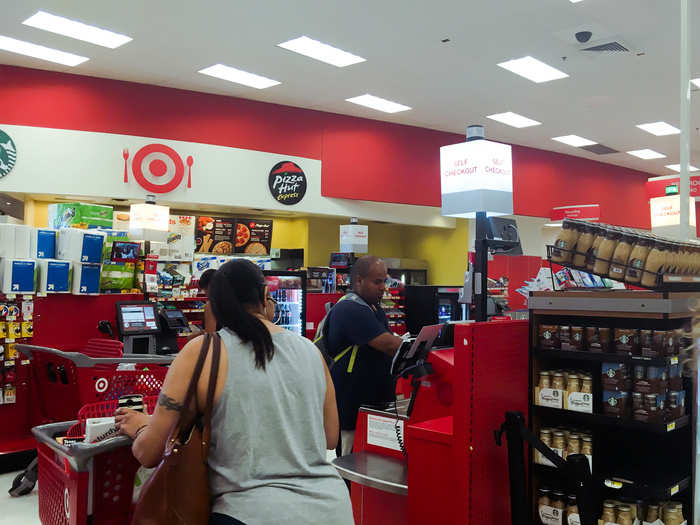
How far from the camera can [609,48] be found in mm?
7945

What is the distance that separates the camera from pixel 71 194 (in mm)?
8609

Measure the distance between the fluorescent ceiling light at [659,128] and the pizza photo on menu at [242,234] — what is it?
7.36 metres

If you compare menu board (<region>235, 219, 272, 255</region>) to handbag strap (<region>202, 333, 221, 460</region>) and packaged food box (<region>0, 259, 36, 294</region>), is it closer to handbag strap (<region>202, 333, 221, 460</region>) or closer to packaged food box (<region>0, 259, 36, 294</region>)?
packaged food box (<region>0, 259, 36, 294</region>)

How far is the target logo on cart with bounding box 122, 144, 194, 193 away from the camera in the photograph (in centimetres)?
891

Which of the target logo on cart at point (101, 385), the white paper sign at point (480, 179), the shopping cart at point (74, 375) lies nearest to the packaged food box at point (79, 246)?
the shopping cart at point (74, 375)

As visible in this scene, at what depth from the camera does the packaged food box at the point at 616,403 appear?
2688 mm

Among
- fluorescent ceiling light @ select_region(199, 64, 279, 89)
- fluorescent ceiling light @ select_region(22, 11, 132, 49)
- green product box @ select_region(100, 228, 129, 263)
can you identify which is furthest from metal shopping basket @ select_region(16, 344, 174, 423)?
fluorescent ceiling light @ select_region(199, 64, 279, 89)

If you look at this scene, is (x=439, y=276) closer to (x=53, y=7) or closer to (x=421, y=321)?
(x=421, y=321)

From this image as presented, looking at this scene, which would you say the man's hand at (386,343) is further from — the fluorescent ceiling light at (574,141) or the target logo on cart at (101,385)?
the fluorescent ceiling light at (574,141)

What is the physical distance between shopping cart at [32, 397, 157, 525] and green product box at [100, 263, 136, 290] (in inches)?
138

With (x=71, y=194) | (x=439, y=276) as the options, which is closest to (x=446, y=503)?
(x=71, y=194)

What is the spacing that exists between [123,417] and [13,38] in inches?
283

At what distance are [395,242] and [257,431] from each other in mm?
12121

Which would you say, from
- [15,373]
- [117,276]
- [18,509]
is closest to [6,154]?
[117,276]
